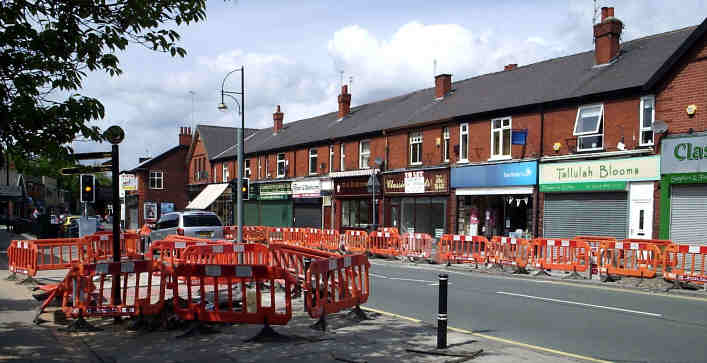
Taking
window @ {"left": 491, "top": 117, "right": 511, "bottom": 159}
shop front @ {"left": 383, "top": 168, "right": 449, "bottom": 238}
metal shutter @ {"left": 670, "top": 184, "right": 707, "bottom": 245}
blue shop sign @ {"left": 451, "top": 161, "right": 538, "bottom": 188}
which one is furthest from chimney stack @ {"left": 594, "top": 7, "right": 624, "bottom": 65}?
shop front @ {"left": 383, "top": 168, "right": 449, "bottom": 238}

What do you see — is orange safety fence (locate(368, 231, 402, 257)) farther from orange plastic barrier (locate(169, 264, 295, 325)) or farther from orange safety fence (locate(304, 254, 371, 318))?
orange plastic barrier (locate(169, 264, 295, 325))

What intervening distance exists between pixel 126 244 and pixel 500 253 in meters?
11.7

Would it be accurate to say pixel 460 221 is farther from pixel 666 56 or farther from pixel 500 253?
pixel 666 56

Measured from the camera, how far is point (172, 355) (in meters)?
7.05

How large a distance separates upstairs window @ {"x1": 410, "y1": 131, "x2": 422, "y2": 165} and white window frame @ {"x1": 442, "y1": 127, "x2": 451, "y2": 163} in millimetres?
1759

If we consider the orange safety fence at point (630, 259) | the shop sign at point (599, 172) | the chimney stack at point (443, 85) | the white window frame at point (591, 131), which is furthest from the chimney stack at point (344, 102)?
the orange safety fence at point (630, 259)

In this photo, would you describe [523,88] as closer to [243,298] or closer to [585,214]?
[585,214]

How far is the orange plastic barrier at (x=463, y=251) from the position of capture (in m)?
19.0

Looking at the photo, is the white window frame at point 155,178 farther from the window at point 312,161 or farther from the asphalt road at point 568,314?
the asphalt road at point 568,314

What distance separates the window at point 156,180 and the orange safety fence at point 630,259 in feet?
158

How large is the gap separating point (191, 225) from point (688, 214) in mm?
17867

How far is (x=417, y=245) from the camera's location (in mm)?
21531

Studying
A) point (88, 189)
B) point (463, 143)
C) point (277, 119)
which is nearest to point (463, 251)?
point (463, 143)

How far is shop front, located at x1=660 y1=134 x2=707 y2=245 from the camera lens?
18031 mm
